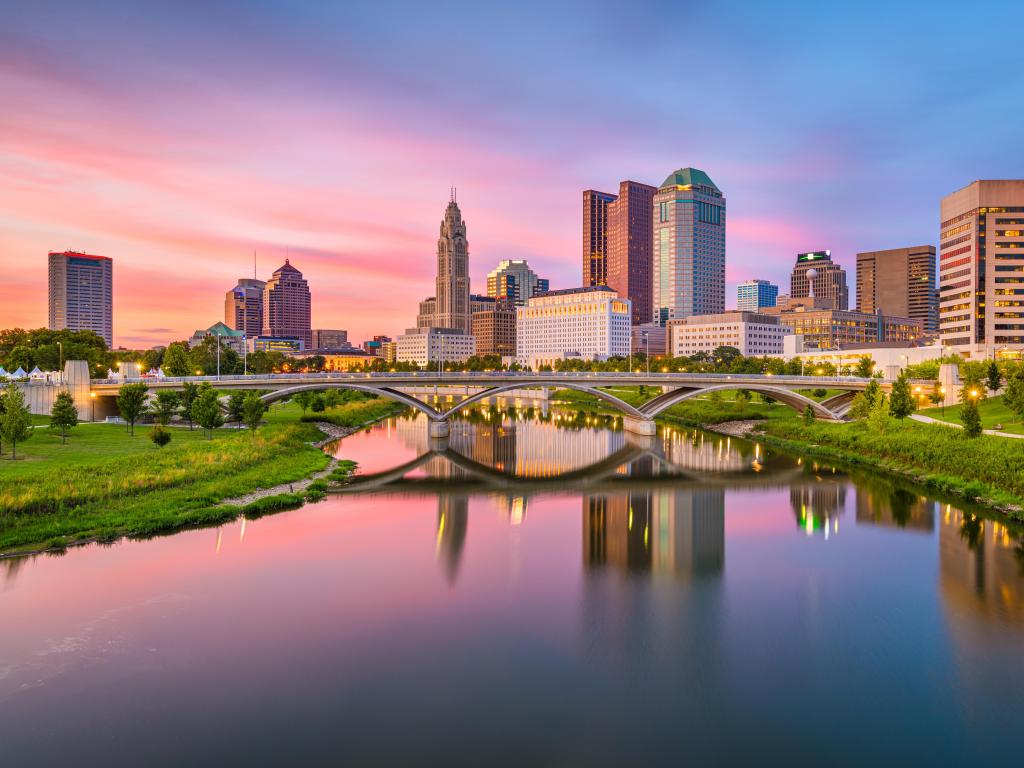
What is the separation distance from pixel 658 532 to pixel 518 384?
3539 cm

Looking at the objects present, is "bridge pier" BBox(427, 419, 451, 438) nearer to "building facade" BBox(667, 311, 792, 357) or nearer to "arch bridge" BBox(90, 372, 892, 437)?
"arch bridge" BBox(90, 372, 892, 437)

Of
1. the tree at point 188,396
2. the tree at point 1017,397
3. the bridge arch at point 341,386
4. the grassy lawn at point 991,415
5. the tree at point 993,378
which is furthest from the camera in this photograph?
the tree at point 993,378

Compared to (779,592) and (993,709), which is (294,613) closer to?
(779,592)

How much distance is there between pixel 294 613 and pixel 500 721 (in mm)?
Answer: 8724

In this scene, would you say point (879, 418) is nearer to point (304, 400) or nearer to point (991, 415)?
point (991, 415)

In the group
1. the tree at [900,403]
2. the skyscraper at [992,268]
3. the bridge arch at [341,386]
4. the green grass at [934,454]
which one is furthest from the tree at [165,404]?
the skyscraper at [992,268]

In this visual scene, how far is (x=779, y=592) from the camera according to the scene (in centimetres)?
2262

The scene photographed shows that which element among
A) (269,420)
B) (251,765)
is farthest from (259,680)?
(269,420)

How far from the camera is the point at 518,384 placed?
65188mm

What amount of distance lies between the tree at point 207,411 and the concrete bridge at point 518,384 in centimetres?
849

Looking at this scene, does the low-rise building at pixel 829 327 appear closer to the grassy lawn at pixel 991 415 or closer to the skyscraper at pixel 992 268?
the skyscraper at pixel 992 268

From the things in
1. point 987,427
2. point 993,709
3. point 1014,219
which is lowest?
point 993,709

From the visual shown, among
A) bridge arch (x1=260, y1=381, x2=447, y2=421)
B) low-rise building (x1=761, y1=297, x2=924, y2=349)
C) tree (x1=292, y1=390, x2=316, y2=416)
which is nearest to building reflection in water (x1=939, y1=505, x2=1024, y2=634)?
bridge arch (x1=260, y1=381, x2=447, y2=421)

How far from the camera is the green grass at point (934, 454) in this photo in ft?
112
